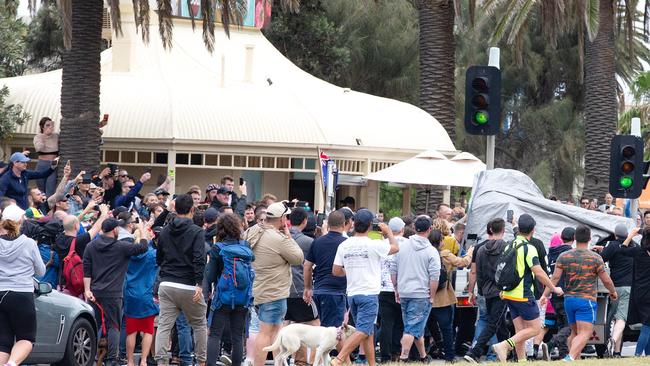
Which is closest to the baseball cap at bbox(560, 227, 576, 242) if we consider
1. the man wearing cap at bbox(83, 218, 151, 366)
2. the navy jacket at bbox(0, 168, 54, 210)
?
the man wearing cap at bbox(83, 218, 151, 366)

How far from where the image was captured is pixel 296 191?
32.1 metres

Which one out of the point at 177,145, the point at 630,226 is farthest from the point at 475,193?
the point at 177,145

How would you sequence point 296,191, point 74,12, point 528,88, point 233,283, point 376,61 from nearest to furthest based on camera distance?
point 233,283
point 74,12
point 296,191
point 376,61
point 528,88

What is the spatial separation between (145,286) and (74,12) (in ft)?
29.5

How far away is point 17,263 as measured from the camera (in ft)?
40.3

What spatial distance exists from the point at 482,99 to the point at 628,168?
4075mm

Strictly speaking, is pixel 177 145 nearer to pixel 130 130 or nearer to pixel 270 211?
pixel 130 130

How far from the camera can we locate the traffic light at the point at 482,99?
61.5 ft

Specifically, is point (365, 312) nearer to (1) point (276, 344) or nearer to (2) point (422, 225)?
(1) point (276, 344)

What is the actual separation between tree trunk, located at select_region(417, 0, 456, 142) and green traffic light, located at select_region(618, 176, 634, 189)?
715cm

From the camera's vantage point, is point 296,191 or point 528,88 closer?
point 296,191

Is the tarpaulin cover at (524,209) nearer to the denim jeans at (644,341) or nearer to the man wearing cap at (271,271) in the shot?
the denim jeans at (644,341)

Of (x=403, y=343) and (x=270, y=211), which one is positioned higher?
(x=270, y=211)

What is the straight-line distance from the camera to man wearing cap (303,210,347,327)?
14.3 m
